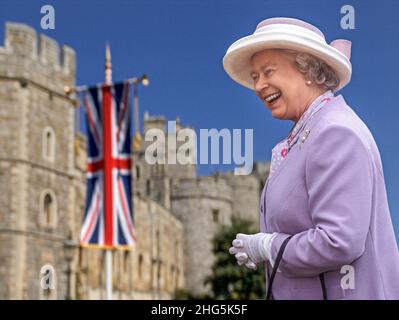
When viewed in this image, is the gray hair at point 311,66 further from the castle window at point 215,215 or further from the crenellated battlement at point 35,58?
the castle window at point 215,215

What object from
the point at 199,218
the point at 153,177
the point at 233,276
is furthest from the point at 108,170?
the point at 153,177

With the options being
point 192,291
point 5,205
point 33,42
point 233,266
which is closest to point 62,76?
point 33,42

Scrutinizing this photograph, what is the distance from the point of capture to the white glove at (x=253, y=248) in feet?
7.28

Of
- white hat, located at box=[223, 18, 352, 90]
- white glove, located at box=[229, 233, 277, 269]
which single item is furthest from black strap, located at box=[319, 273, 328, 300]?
white hat, located at box=[223, 18, 352, 90]

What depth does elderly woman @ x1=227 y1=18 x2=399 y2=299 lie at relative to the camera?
2.08m

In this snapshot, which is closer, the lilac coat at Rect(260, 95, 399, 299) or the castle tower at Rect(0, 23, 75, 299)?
the lilac coat at Rect(260, 95, 399, 299)

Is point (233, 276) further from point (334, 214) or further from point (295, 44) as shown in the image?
point (334, 214)

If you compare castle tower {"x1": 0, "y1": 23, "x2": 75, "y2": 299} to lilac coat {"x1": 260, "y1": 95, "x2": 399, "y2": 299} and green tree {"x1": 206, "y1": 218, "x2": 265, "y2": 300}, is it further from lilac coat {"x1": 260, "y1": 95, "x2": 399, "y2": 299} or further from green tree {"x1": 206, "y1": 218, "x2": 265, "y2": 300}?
lilac coat {"x1": 260, "y1": 95, "x2": 399, "y2": 299}

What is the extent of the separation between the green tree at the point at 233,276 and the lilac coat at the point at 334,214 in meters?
29.9

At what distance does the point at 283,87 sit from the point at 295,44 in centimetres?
12

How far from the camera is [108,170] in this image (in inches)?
528

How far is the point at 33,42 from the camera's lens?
21.7 metres

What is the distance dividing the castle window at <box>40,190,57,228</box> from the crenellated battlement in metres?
2.88

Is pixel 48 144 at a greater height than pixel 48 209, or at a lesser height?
greater
